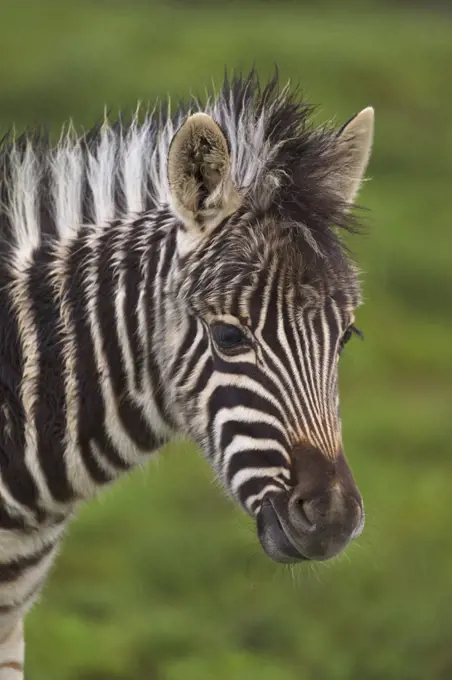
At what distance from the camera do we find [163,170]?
20.4 ft

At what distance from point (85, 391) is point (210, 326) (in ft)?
2.50

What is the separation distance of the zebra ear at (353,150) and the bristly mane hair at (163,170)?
0.08m

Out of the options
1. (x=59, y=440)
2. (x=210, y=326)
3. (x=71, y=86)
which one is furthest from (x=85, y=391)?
(x=71, y=86)

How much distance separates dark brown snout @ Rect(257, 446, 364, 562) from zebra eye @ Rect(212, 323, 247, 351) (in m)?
0.57

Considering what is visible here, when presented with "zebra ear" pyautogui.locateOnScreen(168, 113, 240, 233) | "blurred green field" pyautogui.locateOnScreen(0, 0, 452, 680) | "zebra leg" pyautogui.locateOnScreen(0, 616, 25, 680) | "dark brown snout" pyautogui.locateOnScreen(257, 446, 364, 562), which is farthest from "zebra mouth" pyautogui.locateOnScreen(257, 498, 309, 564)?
"zebra leg" pyautogui.locateOnScreen(0, 616, 25, 680)

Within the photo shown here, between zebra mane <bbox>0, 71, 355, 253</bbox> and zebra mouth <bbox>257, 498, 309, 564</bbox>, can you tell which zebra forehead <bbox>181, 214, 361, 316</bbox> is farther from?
zebra mouth <bbox>257, 498, 309, 564</bbox>

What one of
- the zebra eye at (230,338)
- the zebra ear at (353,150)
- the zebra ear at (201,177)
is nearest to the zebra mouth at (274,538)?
the zebra eye at (230,338)

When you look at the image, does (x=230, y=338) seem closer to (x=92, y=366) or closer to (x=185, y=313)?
(x=185, y=313)

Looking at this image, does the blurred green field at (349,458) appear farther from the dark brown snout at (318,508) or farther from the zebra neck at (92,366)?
the dark brown snout at (318,508)

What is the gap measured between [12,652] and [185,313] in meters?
2.41

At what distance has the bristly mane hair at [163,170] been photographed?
5766mm

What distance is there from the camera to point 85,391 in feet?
19.4

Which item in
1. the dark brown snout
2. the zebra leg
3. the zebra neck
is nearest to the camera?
the dark brown snout

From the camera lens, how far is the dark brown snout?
17.2 ft
